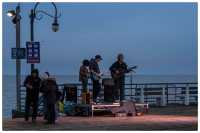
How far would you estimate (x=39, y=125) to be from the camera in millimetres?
20688

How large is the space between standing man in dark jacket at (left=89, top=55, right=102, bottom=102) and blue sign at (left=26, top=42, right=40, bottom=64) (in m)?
2.18

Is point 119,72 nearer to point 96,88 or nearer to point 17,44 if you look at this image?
point 96,88

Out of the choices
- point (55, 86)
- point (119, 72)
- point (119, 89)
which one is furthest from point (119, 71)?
point (55, 86)

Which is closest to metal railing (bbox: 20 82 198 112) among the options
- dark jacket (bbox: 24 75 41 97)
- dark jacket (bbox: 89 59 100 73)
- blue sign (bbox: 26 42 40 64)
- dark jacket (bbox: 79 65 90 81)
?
blue sign (bbox: 26 42 40 64)

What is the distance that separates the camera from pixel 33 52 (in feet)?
83.8

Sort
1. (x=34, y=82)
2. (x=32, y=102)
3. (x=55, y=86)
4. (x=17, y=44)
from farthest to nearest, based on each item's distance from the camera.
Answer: (x=17, y=44), (x=32, y=102), (x=34, y=82), (x=55, y=86)

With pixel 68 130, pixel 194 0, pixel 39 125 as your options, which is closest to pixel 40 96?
pixel 39 125

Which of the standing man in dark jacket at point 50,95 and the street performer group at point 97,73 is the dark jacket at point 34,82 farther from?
Answer: the street performer group at point 97,73

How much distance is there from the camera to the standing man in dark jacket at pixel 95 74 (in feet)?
77.7

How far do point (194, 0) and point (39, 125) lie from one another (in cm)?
539

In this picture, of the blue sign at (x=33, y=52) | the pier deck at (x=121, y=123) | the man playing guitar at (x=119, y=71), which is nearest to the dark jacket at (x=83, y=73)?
the man playing guitar at (x=119, y=71)

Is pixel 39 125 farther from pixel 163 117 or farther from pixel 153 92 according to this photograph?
pixel 153 92

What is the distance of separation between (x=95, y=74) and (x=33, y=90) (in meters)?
2.65

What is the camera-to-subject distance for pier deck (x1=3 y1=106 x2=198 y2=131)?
1983 centimetres
